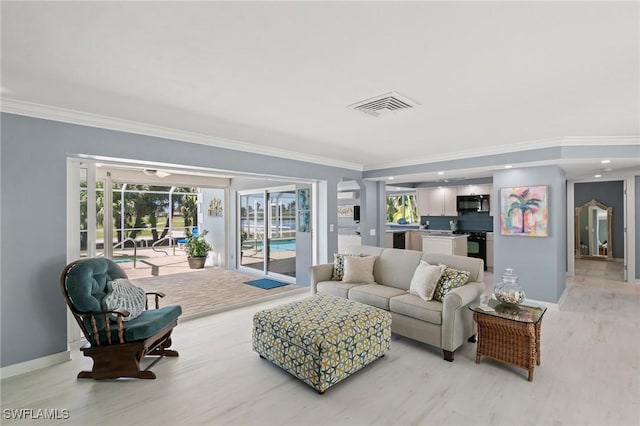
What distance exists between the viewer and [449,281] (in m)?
3.24

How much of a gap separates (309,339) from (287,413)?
1.74 ft

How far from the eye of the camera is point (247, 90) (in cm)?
252

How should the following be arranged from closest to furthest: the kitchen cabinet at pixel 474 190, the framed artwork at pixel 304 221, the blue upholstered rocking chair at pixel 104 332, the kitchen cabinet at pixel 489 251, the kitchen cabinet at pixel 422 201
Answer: the blue upholstered rocking chair at pixel 104 332
the framed artwork at pixel 304 221
the kitchen cabinet at pixel 489 251
the kitchen cabinet at pixel 474 190
the kitchen cabinet at pixel 422 201

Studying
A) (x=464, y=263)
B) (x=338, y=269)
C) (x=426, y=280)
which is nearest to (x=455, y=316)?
(x=426, y=280)

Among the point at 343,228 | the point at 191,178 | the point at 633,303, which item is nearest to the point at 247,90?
the point at 191,178

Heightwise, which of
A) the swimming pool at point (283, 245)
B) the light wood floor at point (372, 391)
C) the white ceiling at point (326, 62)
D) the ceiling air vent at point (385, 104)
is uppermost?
the white ceiling at point (326, 62)

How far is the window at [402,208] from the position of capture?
9430mm

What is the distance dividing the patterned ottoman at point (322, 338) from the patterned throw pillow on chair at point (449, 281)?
0.63 metres

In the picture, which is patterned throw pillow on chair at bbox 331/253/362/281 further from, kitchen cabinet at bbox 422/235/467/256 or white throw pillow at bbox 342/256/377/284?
kitchen cabinet at bbox 422/235/467/256

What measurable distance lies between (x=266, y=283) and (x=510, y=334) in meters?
4.61

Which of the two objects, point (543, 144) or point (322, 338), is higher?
point (543, 144)

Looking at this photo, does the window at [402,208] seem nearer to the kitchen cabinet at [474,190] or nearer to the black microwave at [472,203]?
the black microwave at [472,203]

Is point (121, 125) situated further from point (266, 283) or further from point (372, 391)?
point (266, 283)

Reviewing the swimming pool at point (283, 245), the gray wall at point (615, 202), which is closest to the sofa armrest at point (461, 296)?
the swimming pool at point (283, 245)
